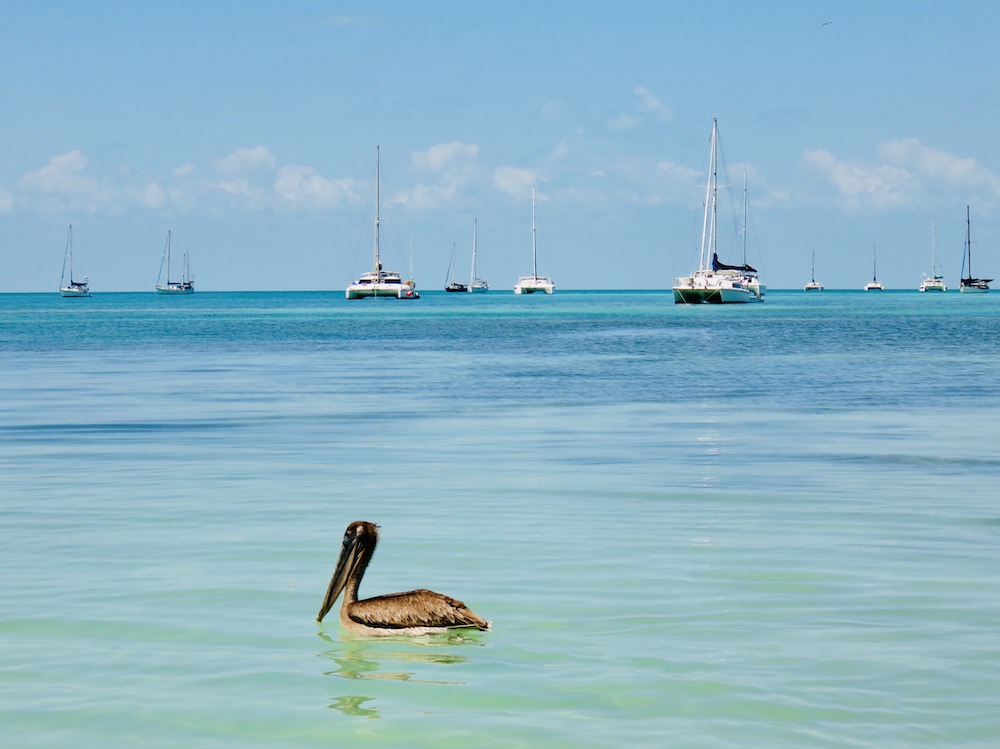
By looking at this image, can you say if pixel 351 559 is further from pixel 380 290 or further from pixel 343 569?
pixel 380 290

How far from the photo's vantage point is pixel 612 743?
284 inches

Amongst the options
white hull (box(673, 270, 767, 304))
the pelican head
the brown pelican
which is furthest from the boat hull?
the brown pelican

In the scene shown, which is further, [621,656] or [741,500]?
[741,500]

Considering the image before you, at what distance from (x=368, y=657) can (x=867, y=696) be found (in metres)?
3.09

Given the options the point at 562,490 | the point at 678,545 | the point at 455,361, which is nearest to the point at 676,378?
the point at 455,361

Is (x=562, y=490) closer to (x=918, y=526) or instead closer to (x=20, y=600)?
(x=918, y=526)

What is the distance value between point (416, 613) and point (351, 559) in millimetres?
664

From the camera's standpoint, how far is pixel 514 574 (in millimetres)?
11211

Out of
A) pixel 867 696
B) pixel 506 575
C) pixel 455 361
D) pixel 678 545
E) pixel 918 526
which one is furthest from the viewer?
pixel 455 361

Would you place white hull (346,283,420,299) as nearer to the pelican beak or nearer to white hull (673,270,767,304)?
white hull (673,270,767,304)

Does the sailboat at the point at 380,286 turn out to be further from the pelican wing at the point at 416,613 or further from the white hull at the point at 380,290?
the pelican wing at the point at 416,613

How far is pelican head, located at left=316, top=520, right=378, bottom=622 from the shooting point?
370 inches

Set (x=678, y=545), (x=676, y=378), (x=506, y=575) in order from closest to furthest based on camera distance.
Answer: (x=506, y=575)
(x=678, y=545)
(x=676, y=378)

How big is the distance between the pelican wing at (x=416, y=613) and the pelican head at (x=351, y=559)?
0.86 feet
